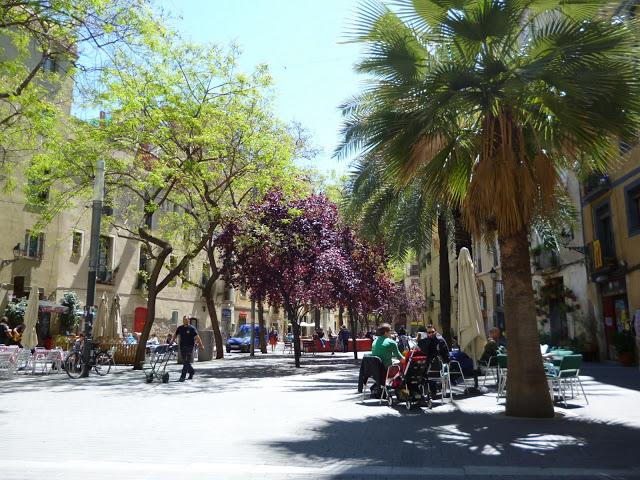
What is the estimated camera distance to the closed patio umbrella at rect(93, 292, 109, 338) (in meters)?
22.1

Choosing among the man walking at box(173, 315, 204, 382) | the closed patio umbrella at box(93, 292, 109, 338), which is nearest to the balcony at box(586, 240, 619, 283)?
the man walking at box(173, 315, 204, 382)

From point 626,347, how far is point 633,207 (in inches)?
184

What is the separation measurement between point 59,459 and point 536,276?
2695 cm

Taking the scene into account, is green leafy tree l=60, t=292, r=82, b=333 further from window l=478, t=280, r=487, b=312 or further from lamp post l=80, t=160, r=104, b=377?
window l=478, t=280, r=487, b=312

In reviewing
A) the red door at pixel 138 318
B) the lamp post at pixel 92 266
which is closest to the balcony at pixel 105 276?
the red door at pixel 138 318

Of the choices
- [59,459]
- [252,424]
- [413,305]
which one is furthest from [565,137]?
[413,305]

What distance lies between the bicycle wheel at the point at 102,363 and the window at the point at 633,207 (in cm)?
1734

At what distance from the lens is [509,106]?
29.1 ft

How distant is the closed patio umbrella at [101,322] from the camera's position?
871 inches

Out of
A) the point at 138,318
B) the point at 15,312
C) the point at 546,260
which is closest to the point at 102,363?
the point at 15,312

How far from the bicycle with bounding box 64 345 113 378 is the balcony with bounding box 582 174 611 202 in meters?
16.7

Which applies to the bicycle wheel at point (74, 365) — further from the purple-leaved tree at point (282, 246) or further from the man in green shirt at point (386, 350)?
the man in green shirt at point (386, 350)

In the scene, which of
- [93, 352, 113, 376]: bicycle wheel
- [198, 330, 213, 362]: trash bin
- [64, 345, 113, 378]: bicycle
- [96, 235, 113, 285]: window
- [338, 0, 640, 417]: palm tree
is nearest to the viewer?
[338, 0, 640, 417]: palm tree

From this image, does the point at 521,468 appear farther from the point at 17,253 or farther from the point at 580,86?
the point at 17,253
